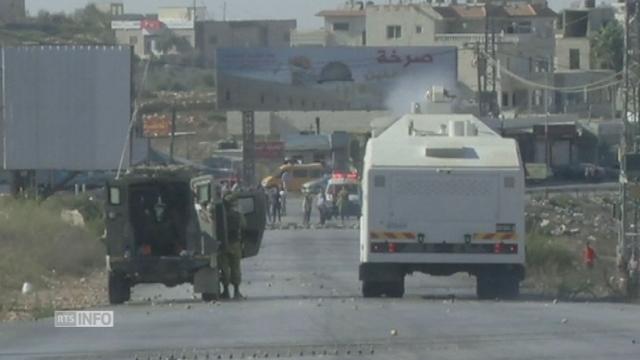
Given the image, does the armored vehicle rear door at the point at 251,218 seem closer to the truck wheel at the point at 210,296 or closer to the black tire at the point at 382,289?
the truck wheel at the point at 210,296

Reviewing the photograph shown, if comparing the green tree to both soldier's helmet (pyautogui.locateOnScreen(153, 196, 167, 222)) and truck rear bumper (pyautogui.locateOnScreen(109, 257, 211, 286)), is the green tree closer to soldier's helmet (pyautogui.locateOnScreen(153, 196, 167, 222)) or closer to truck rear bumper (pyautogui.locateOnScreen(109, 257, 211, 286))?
soldier's helmet (pyautogui.locateOnScreen(153, 196, 167, 222))

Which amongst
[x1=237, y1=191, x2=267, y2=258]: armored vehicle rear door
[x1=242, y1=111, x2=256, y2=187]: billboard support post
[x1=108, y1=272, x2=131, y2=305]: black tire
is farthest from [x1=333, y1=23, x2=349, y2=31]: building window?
[x1=108, y1=272, x2=131, y2=305]: black tire

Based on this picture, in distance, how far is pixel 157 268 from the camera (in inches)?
1087

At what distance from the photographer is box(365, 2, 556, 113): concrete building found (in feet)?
326

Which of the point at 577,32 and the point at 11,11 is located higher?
the point at 11,11

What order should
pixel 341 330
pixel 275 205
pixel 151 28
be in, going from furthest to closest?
1. pixel 151 28
2. pixel 275 205
3. pixel 341 330

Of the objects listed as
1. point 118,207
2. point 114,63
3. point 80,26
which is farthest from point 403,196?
point 80,26

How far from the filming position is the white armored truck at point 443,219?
90.1 ft

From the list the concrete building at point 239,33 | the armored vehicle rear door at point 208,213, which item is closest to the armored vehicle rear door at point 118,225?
the armored vehicle rear door at point 208,213

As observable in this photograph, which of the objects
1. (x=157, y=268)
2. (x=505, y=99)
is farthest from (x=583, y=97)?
(x=157, y=268)

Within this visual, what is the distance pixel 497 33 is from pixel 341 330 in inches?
3350

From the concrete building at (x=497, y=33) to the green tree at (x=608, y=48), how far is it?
2.72 meters

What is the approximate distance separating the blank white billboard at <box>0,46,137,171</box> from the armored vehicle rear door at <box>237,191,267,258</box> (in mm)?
28791

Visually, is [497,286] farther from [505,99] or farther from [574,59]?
[574,59]
